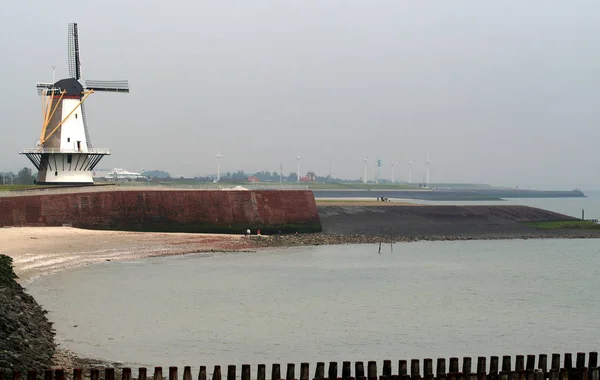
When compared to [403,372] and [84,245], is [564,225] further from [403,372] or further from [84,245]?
[403,372]

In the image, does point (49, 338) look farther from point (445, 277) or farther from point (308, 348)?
point (445, 277)

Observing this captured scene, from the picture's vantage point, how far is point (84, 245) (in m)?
46.8

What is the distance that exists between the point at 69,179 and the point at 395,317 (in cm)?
3799

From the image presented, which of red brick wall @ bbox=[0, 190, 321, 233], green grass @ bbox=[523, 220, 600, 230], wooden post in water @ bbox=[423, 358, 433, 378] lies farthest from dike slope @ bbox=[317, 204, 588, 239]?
wooden post in water @ bbox=[423, 358, 433, 378]

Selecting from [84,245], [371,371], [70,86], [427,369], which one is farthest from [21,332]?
[70,86]

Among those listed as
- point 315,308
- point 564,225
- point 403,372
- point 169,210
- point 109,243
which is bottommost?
point 315,308

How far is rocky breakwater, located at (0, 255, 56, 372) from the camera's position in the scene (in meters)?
17.6

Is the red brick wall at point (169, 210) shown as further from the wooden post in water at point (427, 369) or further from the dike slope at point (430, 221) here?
the wooden post in water at point (427, 369)

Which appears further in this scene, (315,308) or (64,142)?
(64,142)

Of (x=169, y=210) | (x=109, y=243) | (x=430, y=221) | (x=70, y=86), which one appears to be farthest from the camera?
(x=430, y=221)

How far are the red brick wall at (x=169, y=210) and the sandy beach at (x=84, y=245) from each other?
128 cm

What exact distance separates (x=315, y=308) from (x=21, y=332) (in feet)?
43.6

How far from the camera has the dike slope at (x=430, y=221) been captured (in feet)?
220

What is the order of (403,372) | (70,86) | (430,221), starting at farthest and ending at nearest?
(430,221) → (70,86) → (403,372)
